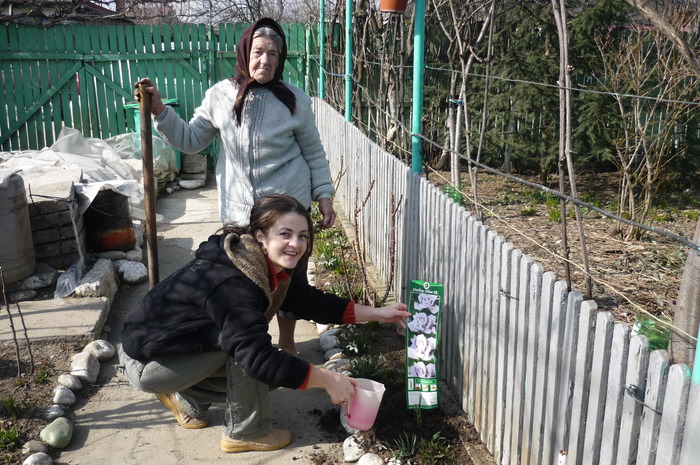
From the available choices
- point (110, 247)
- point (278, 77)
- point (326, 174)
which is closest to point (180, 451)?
point (326, 174)

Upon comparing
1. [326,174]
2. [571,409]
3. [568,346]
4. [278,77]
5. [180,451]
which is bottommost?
[180,451]

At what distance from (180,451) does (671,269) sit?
4.07 m

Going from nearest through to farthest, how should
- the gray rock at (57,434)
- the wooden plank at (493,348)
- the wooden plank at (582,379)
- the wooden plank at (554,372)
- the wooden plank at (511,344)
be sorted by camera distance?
the wooden plank at (582,379), the wooden plank at (554,372), the wooden plank at (511,344), the wooden plank at (493,348), the gray rock at (57,434)

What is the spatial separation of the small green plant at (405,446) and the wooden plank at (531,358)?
505 millimetres

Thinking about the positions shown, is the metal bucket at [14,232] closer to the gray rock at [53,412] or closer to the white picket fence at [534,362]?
the gray rock at [53,412]

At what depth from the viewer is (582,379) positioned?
2117 millimetres

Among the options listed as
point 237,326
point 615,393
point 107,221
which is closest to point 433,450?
point 237,326

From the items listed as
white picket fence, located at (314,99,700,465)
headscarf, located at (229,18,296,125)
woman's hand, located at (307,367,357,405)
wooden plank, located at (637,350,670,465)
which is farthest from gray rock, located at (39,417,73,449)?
wooden plank, located at (637,350,670,465)

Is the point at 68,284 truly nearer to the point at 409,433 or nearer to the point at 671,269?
the point at 409,433

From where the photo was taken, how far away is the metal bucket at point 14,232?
4.75m

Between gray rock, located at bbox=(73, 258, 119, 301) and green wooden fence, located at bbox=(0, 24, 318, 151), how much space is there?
5586 millimetres

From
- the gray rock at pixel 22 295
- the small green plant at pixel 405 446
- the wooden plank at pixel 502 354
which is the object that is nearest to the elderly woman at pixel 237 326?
the small green plant at pixel 405 446

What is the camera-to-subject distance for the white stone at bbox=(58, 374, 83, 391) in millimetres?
3561

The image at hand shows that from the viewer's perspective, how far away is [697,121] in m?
8.31
